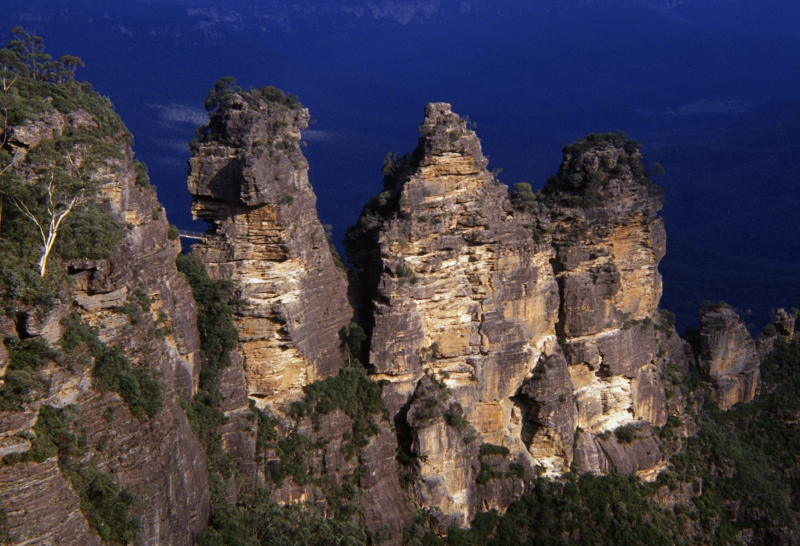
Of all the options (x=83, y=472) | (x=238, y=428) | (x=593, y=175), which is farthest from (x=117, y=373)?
(x=593, y=175)

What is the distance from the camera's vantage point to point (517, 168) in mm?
120125

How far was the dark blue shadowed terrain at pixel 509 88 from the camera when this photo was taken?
94.8m

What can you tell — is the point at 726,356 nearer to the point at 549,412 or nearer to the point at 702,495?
the point at 702,495

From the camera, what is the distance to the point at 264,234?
32219 millimetres

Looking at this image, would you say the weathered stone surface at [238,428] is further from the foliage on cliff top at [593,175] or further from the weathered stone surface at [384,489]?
the foliage on cliff top at [593,175]

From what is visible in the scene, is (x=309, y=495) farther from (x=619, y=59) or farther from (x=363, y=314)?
(x=619, y=59)

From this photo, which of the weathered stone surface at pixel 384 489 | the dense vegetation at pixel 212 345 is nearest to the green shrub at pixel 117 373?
the dense vegetation at pixel 212 345

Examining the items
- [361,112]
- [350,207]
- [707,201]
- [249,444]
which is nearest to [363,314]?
[249,444]

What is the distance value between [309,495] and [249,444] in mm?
3210

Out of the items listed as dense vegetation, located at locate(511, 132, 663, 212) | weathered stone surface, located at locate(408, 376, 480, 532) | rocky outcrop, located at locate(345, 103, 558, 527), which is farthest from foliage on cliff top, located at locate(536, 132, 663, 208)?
weathered stone surface, located at locate(408, 376, 480, 532)

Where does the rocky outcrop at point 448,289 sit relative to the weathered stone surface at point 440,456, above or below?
above

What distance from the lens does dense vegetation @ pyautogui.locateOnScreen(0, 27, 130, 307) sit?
2305 cm

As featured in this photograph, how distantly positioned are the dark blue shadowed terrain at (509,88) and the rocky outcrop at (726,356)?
2626 centimetres

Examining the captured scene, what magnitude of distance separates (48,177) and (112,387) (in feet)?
19.6
